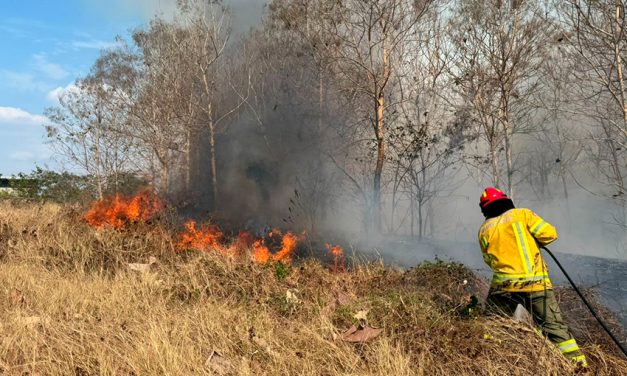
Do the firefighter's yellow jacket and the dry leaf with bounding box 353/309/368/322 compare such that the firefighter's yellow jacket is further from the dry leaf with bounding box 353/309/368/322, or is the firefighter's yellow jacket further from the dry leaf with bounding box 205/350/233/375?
Answer: the dry leaf with bounding box 205/350/233/375

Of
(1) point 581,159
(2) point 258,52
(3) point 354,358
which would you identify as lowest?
(3) point 354,358

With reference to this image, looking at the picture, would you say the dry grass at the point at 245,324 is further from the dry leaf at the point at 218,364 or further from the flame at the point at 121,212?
the flame at the point at 121,212

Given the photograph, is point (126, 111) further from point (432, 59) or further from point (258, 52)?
point (432, 59)

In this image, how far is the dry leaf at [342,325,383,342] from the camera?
387 cm

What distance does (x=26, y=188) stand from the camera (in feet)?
69.8

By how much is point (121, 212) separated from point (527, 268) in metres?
7.24

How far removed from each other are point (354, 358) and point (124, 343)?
5.75 ft

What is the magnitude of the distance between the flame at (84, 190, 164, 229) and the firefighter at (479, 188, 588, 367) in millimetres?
6385

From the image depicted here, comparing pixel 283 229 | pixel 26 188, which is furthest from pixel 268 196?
pixel 26 188

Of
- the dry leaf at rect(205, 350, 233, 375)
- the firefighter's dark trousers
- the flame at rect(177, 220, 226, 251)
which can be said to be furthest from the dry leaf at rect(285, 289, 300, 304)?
the flame at rect(177, 220, 226, 251)

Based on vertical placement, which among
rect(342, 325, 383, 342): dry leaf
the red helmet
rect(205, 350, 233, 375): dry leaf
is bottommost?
rect(205, 350, 233, 375): dry leaf

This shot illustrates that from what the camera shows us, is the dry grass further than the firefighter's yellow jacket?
No

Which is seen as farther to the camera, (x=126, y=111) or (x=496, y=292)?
(x=126, y=111)

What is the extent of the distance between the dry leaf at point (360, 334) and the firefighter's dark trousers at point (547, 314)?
3.71 ft
